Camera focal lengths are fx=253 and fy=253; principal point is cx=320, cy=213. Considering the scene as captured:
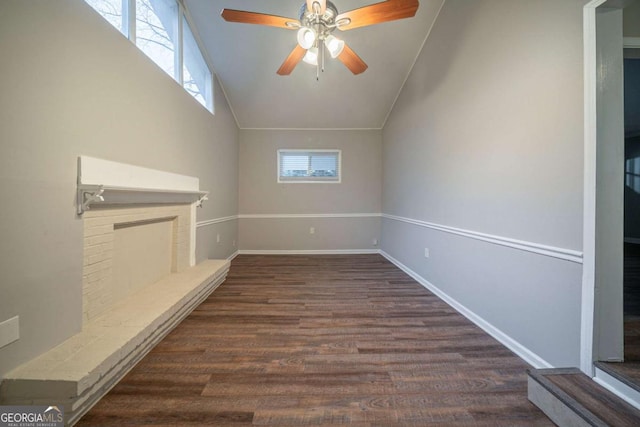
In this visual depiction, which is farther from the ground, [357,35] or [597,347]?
[357,35]

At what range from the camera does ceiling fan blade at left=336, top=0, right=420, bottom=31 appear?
1773 millimetres

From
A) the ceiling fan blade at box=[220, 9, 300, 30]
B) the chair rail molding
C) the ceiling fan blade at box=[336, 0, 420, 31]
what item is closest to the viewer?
the chair rail molding

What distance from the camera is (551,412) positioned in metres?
1.25

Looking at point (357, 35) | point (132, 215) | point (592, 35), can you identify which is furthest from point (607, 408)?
point (357, 35)

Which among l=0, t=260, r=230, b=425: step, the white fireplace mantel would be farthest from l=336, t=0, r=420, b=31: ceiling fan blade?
l=0, t=260, r=230, b=425: step

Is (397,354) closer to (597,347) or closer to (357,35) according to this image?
(597,347)

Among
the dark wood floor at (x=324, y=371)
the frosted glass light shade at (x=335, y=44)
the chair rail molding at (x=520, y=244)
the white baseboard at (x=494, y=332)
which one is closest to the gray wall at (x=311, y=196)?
the white baseboard at (x=494, y=332)

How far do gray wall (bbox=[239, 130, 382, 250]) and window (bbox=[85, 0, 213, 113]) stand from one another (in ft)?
5.60

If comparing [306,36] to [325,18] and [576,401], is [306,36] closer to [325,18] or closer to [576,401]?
[325,18]

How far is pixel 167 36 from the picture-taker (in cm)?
268

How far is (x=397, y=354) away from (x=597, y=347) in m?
1.06

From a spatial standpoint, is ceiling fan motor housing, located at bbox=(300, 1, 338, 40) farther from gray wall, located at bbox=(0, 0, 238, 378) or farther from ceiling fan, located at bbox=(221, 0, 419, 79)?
gray wall, located at bbox=(0, 0, 238, 378)

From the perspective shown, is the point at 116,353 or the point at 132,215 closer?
the point at 116,353

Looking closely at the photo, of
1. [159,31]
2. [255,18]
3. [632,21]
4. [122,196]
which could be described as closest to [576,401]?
[632,21]
